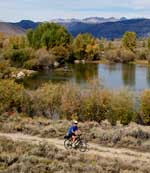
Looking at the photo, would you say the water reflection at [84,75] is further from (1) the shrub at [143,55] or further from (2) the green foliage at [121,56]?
(1) the shrub at [143,55]

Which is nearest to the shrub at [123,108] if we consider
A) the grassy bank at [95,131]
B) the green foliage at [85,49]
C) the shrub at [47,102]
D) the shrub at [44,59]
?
the shrub at [47,102]

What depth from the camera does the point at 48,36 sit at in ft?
409

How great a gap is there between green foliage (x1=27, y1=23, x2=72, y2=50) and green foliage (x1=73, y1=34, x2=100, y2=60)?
3.11 metres

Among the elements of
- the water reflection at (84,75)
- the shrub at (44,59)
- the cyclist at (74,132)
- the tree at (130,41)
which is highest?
the cyclist at (74,132)

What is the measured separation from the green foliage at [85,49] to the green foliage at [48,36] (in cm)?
311

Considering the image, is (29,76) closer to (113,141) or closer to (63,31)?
(63,31)

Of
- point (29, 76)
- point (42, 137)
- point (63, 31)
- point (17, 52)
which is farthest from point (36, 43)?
point (42, 137)

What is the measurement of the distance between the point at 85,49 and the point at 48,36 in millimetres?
12238

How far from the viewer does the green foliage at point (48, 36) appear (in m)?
124

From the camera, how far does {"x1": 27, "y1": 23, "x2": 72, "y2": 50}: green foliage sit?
12369cm

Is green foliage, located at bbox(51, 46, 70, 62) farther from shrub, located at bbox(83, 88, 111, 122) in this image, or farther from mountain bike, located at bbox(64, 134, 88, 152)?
mountain bike, located at bbox(64, 134, 88, 152)

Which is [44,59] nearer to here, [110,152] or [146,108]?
[146,108]

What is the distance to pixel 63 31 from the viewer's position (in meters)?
127

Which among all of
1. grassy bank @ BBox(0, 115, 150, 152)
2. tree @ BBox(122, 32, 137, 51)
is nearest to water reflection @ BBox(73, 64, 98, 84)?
tree @ BBox(122, 32, 137, 51)
